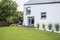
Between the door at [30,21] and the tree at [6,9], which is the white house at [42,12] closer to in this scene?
the door at [30,21]

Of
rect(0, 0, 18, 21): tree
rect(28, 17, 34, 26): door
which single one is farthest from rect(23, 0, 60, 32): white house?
rect(0, 0, 18, 21): tree

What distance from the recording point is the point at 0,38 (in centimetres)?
2128

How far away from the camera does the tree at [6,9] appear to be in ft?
164

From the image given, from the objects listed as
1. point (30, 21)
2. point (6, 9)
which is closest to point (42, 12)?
point (30, 21)

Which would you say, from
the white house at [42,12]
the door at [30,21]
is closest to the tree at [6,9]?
the white house at [42,12]

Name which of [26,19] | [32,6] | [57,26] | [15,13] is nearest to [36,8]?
[32,6]

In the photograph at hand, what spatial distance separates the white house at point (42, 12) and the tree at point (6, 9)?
12590mm

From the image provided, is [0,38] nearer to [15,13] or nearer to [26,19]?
[26,19]

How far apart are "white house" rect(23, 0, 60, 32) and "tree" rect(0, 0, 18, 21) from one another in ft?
41.3

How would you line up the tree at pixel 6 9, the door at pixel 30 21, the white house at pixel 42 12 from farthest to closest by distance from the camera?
1. the tree at pixel 6 9
2. the door at pixel 30 21
3. the white house at pixel 42 12

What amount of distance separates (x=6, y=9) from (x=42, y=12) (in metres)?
18.2

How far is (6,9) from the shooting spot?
166 ft

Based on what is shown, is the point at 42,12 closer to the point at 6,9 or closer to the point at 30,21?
the point at 30,21

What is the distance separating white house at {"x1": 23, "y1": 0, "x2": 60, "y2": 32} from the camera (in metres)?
32.8
